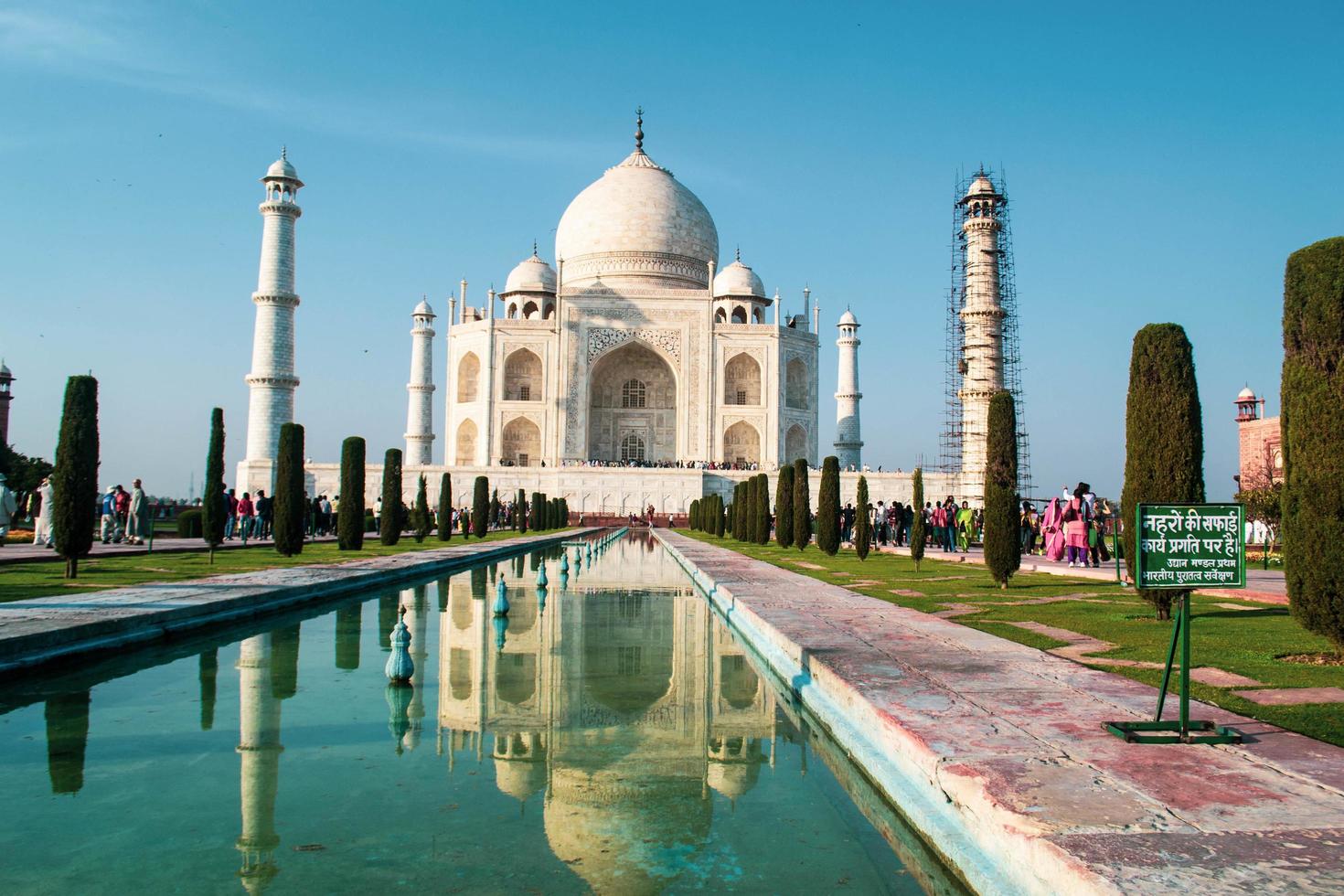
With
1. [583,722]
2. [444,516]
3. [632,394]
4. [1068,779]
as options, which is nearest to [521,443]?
[632,394]

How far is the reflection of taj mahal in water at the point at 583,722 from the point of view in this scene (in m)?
2.16

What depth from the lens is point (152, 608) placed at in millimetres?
5066

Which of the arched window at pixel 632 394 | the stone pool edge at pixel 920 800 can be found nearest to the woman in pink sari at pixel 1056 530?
the stone pool edge at pixel 920 800

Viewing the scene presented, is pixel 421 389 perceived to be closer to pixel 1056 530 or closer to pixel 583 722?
pixel 1056 530

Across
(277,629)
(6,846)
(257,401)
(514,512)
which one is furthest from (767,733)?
(257,401)

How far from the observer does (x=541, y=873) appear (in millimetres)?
1926

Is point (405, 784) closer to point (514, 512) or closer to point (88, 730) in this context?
point (88, 730)

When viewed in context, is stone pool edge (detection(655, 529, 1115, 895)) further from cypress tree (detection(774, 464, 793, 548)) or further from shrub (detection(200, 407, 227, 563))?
cypress tree (detection(774, 464, 793, 548))

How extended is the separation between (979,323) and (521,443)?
549 inches

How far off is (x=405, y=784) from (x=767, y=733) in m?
1.11

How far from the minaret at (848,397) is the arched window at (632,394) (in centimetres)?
631

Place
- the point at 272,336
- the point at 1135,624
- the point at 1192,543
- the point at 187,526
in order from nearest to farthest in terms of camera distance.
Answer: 1. the point at 1192,543
2. the point at 1135,624
3. the point at 187,526
4. the point at 272,336

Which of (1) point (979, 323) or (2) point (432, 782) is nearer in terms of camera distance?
(2) point (432, 782)

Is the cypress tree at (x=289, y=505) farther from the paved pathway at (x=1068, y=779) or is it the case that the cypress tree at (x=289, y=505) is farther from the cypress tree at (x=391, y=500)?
the paved pathway at (x=1068, y=779)
